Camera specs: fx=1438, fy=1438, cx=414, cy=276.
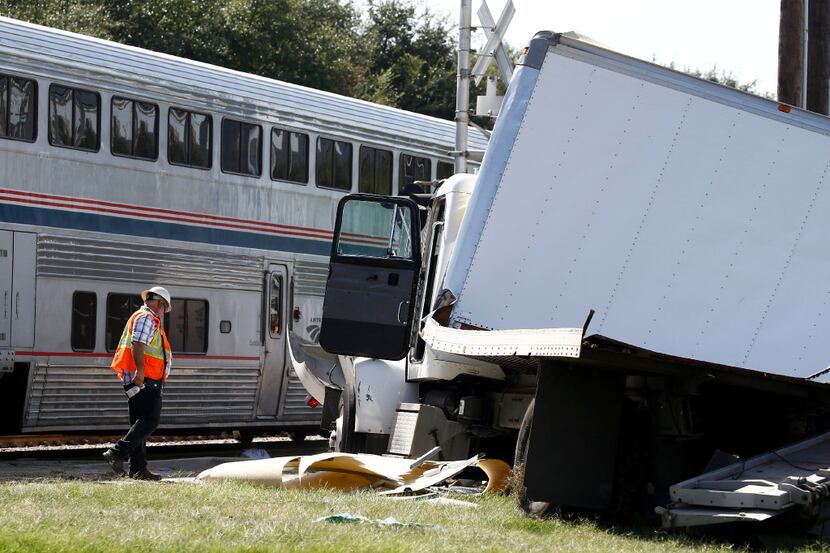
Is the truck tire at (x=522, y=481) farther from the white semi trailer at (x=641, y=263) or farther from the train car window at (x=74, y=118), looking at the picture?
the train car window at (x=74, y=118)

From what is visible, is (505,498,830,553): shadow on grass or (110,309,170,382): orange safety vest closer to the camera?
(505,498,830,553): shadow on grass

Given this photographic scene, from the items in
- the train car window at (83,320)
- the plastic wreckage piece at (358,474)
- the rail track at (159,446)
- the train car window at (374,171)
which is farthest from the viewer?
the train car window at (374,171)

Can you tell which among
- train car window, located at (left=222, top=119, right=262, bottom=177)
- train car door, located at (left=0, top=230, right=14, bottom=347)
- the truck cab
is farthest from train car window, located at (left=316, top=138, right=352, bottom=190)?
the truck cab

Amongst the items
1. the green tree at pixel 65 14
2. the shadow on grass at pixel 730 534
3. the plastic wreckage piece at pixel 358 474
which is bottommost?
Result: the plastic wreckage piece at pixel 358 474

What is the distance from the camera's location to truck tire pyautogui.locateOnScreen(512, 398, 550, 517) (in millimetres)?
9648

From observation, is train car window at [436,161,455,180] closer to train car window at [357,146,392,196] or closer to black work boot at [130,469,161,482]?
train car window at [357,146,392,196]

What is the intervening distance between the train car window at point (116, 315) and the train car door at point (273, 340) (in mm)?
2195

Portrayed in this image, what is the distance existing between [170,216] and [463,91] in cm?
429

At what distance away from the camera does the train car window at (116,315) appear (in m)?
17.1

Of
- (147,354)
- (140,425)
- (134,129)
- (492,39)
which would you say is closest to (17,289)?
(134,129)

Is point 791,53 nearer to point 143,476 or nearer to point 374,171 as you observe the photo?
point 374,171

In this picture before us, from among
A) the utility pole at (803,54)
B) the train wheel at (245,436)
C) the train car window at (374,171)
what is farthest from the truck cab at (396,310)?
the train wheel at (245,436)

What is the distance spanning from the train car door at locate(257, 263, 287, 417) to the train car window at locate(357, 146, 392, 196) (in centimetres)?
199

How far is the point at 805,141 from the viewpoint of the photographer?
1048cm
